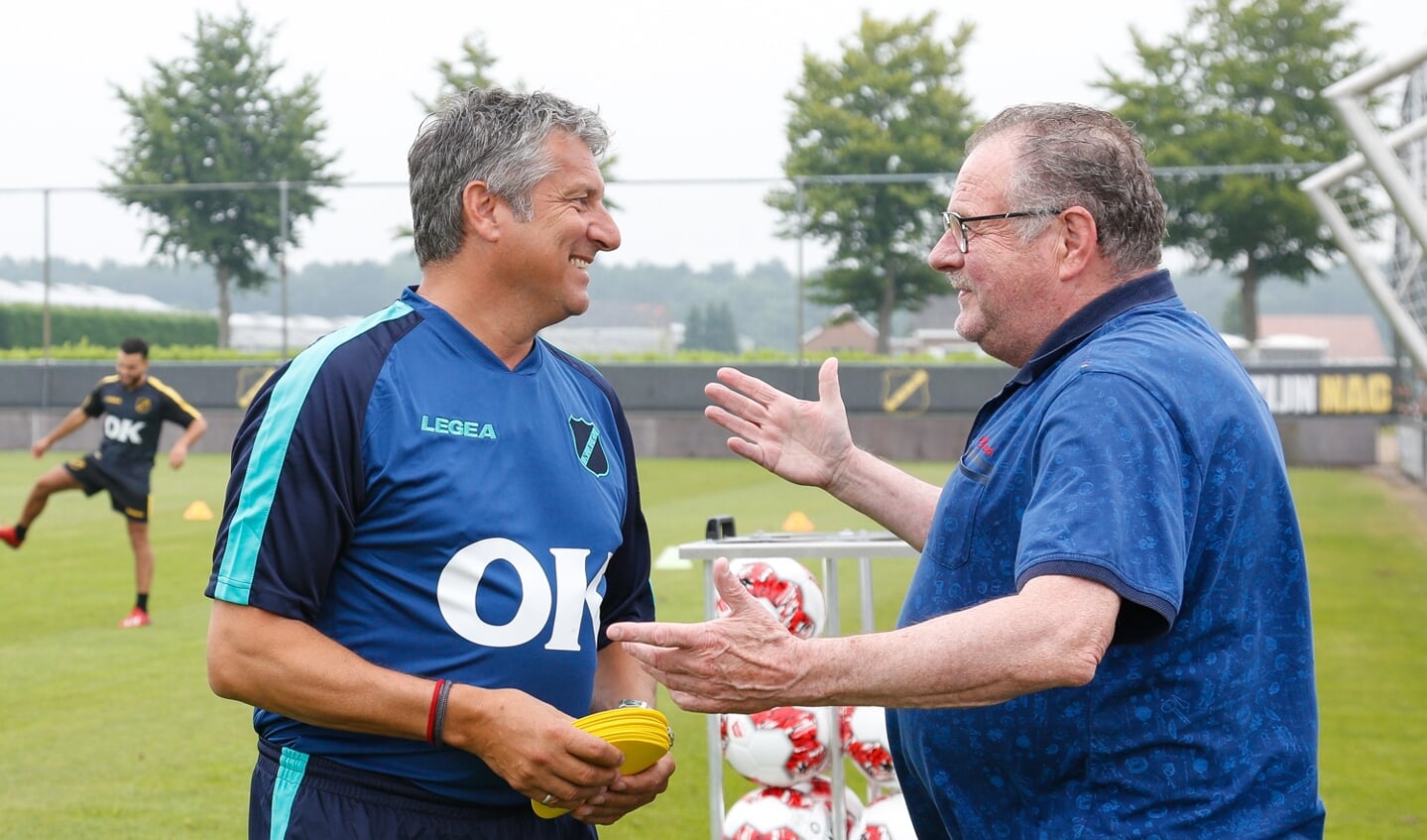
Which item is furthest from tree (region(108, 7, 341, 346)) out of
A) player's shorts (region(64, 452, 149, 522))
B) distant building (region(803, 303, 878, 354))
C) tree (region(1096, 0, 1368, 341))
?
player's shorts (region(64, 452, 149, 522))

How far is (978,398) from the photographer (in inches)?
882

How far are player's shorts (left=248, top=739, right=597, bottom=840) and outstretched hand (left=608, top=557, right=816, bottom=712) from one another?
722mm

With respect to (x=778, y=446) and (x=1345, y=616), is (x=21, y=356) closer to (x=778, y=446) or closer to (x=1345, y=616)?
(x=1345, y=616)

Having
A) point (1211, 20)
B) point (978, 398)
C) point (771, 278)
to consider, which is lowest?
point (978, 398)

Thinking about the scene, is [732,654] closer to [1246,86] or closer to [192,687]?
[192,687]

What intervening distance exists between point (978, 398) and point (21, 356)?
17.3 metres

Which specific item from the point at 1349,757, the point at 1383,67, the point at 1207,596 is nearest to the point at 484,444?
the point at 1207,596

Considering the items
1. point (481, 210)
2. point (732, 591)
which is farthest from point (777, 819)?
point (732, 591)

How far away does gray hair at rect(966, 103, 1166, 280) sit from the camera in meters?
2.33

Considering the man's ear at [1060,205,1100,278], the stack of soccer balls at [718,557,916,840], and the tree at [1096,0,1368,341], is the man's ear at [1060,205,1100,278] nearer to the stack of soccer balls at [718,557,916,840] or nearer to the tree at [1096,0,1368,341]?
the stack of soccer balls at [718,557,916,840]

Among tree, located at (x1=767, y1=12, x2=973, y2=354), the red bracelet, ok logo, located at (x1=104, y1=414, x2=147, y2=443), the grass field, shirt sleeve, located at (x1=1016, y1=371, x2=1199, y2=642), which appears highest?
tree, located at (x1=767, y1=12, x2=973, y2=354)

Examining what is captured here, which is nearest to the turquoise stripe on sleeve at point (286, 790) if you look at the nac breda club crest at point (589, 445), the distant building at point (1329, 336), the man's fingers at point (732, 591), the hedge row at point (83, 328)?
the nac breda club crest at point (589, 445)

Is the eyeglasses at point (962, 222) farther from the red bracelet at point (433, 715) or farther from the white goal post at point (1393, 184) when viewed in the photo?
the white goal post at point (1393, 184)

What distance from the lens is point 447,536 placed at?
249 centimetres
